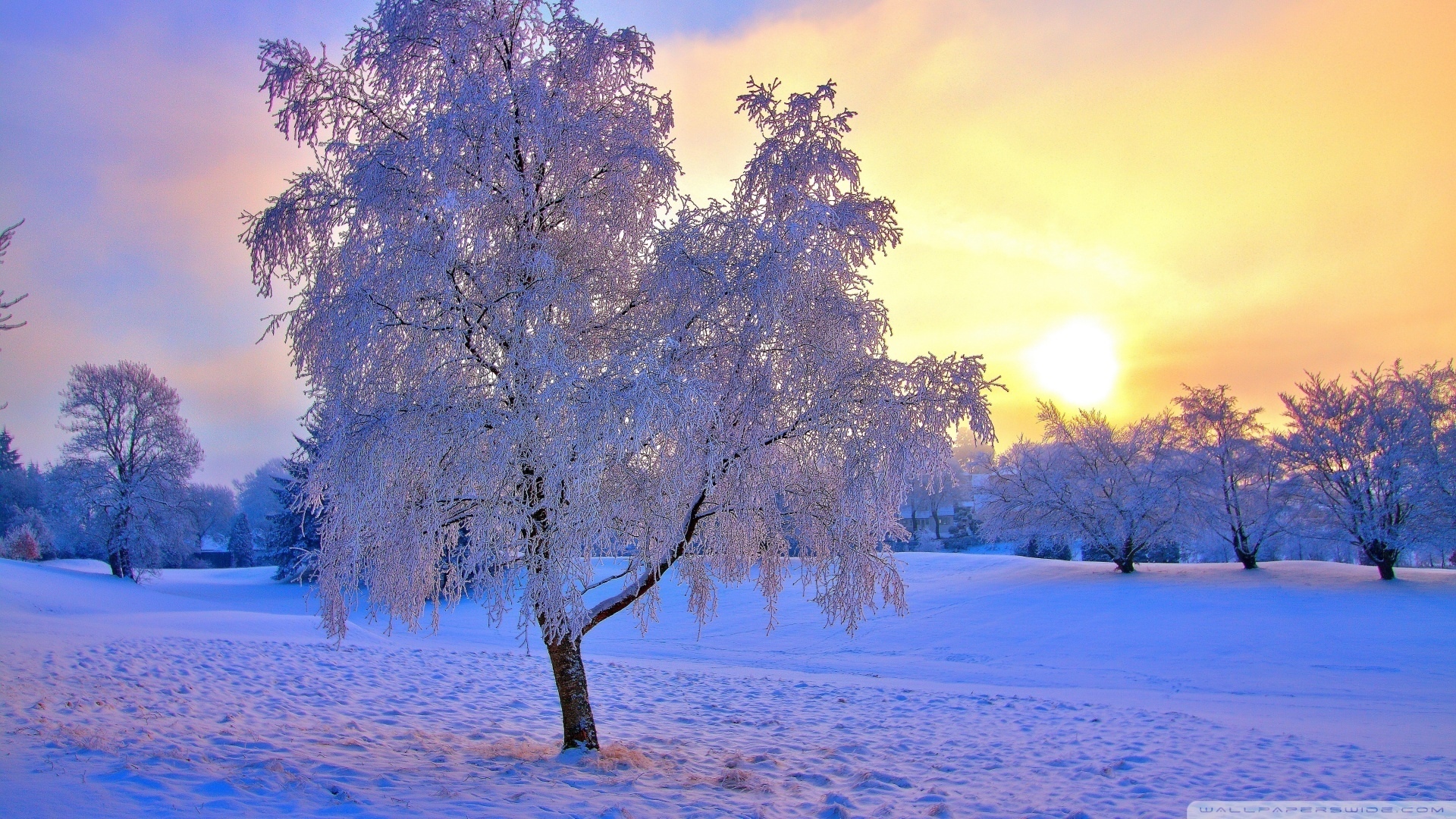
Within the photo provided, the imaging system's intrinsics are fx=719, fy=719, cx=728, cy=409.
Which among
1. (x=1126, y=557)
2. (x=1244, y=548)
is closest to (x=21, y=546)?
(x=1126, y=557)

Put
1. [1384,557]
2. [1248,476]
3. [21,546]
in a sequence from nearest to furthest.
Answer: [1384,557], [1248,476], [21,546]

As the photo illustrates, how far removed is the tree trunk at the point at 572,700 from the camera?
23.4 feet

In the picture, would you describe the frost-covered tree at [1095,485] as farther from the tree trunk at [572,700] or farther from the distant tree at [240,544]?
the distant tree at [240,544]

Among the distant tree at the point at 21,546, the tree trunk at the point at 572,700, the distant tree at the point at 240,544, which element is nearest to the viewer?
the tree trunk at the point at 572,700

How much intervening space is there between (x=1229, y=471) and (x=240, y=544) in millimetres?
56095

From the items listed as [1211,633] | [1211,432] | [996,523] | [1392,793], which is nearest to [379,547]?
[1392,793]

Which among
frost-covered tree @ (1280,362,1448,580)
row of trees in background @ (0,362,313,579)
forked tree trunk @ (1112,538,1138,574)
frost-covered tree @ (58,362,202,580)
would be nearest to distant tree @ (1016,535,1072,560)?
forked tree trunk @ (1112,538,1138,574)

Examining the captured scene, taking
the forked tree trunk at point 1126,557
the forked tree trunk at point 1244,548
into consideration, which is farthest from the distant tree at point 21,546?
the forked tree trunk at point 1244,548

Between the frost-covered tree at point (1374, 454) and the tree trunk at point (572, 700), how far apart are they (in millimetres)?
22375

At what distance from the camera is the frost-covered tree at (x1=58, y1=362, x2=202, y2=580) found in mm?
27000

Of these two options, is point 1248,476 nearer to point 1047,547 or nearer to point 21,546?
point 1047,547

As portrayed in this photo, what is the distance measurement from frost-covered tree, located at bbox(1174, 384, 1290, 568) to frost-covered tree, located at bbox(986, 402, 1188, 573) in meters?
0.60

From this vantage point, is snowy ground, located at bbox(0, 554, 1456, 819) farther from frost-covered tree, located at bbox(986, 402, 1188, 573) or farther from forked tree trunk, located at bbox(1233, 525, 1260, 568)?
frost-covered tree, located at bbox(986, 402, 1188, 573)

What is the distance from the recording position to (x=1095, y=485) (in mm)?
24125
